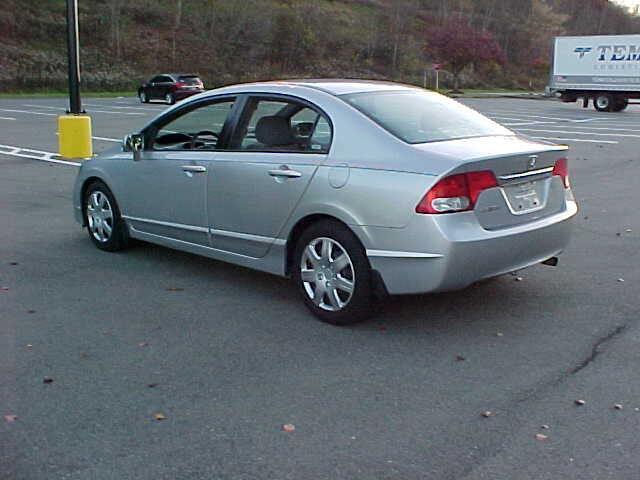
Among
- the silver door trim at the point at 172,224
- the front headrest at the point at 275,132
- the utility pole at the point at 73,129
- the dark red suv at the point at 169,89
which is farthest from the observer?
the dark red suv at the point at 169,89

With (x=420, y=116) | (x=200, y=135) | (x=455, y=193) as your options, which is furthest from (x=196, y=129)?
(x=455, y=193)

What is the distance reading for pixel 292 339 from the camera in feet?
17.3

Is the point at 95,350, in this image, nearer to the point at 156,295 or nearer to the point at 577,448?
the point at 156,295

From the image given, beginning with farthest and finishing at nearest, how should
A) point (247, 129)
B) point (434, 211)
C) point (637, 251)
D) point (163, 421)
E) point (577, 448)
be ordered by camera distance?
point (637, 251) < point (247, 129) < point (434, 211) < point (163, 421) < point (577, 448)

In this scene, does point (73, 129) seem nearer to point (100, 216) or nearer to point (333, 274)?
point (100, 216)

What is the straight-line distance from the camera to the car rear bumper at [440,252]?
5.01 m

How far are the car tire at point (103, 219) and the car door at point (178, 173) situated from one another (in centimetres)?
20

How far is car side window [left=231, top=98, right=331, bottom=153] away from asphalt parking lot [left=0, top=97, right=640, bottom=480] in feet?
3.67

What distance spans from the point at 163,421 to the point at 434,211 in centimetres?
201

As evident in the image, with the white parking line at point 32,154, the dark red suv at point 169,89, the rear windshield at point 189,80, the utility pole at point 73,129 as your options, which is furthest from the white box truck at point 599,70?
the white parking line at point 32,154

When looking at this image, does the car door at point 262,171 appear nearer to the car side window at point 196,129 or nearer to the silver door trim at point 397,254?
the car side window at point 196,129

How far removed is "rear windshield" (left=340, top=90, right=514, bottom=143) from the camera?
5.56 metres

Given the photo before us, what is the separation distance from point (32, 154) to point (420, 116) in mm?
11142

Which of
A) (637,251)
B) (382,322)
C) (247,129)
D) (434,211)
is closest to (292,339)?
(382,322)
